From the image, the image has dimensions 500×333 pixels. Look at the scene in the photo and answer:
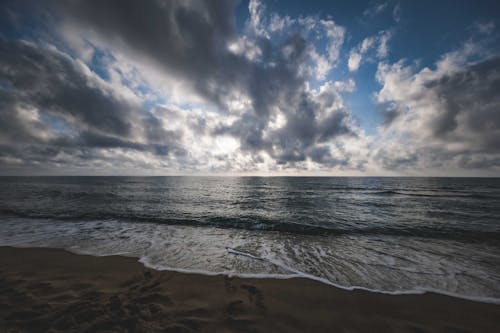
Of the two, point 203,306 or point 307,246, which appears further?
point 307,246

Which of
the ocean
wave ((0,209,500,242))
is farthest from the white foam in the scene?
wave ((0,209,500,242))

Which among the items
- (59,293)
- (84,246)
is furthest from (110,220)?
(59,293)

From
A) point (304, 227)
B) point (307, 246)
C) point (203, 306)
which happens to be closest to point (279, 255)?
point (307, 246)

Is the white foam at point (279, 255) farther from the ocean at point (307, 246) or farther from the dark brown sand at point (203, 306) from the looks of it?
the dark brown sand at point (203, 306)

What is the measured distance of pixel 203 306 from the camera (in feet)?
13.4

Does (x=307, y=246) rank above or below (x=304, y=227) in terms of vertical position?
below

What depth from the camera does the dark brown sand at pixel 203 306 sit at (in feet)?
11.4

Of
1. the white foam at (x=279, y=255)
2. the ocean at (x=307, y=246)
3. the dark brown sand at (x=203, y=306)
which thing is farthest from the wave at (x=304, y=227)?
the dark brown sand at (x=203, y=306)

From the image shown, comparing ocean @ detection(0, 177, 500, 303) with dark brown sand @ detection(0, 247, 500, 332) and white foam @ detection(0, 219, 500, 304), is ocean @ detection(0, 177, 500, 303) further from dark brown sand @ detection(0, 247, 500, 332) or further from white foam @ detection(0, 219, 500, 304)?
dark brown sand @ detection(0, 247, 500, 332)

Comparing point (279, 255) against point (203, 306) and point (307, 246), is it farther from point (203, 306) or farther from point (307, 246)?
point (203, 306)

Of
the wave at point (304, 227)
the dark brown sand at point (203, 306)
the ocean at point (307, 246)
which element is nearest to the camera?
the dark brown sand at point (203, 306)

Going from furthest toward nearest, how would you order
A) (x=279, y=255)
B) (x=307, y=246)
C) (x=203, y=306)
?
1. (x=307, y=246)
2. (x=279, y=255)
3. (x=203, y=306)

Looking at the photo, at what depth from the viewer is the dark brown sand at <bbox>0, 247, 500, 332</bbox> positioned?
347 centimetres

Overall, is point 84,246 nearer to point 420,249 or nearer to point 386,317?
point 386,317
